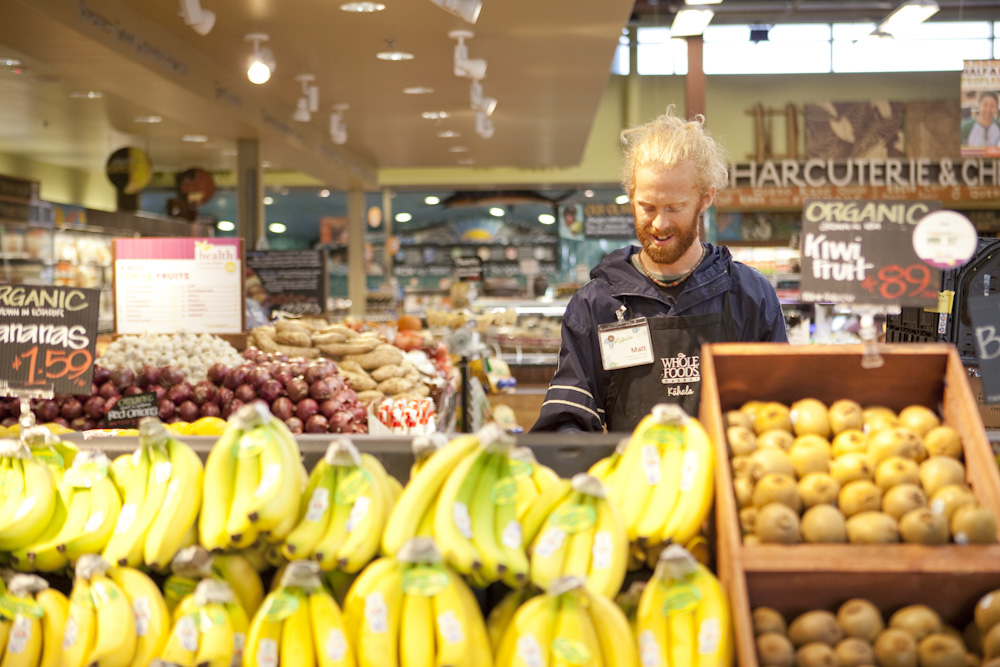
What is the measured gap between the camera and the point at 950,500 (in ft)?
4.49

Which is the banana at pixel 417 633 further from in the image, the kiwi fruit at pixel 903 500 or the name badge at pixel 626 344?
the name badge at pixel 626 344

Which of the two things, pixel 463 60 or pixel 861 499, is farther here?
pixel 463 60

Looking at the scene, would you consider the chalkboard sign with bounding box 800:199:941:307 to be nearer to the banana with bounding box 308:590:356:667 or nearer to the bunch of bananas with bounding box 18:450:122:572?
the banana with bounding box 308:590:356:667

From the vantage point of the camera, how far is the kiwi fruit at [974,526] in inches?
52.6

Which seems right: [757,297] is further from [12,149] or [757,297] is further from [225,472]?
[12,149]

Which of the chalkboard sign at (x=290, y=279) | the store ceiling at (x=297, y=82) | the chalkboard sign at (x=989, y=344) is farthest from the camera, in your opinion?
the chalkboard sign at (x=290, y=279)

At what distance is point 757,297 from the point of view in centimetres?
260

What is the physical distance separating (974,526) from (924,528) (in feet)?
0.24

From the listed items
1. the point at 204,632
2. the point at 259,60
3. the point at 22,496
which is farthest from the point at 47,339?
the point at 259,60

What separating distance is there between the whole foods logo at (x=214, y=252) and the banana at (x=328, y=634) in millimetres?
3501

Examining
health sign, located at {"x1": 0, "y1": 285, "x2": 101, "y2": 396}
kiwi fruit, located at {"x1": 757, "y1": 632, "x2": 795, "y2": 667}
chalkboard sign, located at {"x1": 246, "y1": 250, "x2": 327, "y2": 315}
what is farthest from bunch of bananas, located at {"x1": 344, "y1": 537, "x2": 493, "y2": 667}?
chalkboard sign, located at {"x1": 246, "y1": 250, "x2": 327, "y2": 315}

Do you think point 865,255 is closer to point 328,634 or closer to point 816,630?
point 816,630

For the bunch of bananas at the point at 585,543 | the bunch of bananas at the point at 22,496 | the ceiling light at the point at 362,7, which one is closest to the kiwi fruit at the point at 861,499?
the bunch of bananas at the point at 585,543

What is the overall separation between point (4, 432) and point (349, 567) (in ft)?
4.10
